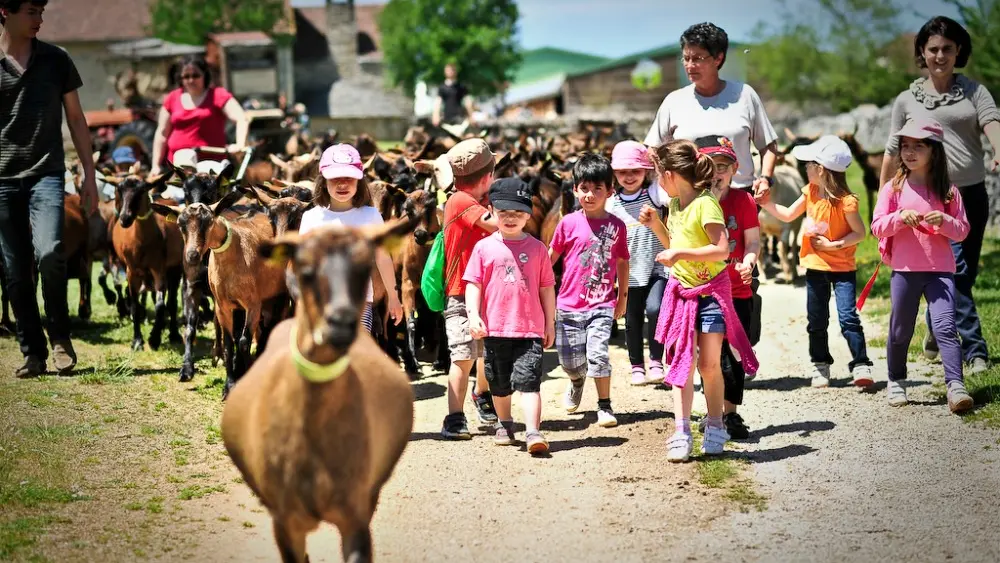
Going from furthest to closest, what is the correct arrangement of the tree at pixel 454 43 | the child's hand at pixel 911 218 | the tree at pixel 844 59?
1. the tree at pixel 454 43
2. the tree at pixel 844 59
3. the child's hand at pixel 911 218

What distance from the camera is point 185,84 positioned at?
38.7ft

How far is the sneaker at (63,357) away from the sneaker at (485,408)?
3.66 meters

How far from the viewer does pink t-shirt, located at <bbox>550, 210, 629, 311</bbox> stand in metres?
8.30

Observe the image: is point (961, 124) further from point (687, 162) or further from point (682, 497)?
point (682, 497)

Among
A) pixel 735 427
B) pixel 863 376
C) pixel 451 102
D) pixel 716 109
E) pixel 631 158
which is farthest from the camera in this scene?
pixel 451 102

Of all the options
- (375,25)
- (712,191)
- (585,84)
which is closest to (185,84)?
(712,191)

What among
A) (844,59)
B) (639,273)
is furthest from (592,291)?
(844,59)

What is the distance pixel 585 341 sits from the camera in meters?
8.30

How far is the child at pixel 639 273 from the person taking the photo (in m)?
9.15

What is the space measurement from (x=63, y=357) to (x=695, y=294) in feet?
18.2

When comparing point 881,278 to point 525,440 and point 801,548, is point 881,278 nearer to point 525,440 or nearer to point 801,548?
point 525,440

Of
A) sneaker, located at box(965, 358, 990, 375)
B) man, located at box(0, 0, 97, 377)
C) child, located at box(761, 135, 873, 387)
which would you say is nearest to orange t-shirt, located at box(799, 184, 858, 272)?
child, located at box(761, 135, 873, 387)

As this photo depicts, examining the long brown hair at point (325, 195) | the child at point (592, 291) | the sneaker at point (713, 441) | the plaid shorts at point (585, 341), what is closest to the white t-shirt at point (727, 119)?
the child at point (592, 291)

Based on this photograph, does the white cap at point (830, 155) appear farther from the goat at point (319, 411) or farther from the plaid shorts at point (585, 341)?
the goat at point (319, 411)
